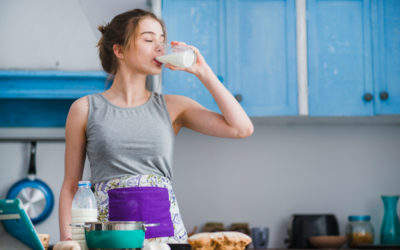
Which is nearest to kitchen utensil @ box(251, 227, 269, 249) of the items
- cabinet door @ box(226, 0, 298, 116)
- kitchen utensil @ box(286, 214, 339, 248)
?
kitchen utensil @ box(286, 214, 339, 248)

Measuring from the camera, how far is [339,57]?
123 inches

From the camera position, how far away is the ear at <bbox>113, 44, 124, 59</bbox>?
6.31 feet

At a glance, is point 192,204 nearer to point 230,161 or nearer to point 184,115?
point 230,161

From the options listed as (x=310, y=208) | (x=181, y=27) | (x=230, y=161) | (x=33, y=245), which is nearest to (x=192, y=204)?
(x=230, y=161)

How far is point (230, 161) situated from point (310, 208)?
534mm

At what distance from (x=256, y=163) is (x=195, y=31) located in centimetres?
85

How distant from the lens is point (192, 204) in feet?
10.8

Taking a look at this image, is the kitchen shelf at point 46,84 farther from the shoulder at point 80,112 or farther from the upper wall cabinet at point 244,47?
the shoulder at point 80,112

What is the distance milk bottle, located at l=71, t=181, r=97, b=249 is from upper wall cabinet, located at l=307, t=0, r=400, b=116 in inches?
76.5

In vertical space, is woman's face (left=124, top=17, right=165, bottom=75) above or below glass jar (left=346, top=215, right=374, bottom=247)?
above

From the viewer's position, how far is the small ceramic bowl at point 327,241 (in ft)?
9.75

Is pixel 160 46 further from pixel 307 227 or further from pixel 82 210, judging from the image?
pixel 307 227

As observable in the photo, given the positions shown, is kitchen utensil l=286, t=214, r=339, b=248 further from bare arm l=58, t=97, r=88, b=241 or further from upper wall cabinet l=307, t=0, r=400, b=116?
bare arm l=58, t=97, r=88, b=241

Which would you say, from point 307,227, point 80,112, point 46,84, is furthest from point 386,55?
point 80,112
